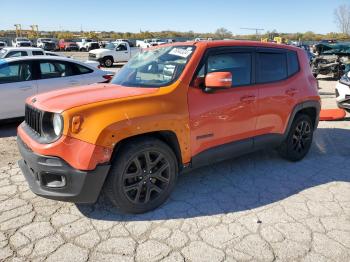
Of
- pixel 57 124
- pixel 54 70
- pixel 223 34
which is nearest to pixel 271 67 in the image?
pixel 57 124

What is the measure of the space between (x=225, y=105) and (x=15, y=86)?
15.8ft

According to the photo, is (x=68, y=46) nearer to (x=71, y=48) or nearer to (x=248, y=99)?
(x=71, y=48)

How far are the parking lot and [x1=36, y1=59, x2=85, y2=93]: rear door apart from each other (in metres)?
2.90

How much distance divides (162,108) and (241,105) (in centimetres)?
116

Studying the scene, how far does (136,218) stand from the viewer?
3426mm

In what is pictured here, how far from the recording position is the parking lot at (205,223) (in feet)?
9.50

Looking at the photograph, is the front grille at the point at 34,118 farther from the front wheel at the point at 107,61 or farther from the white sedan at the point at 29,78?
the front wheel at the point at 107,61

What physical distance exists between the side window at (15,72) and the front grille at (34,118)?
3.61m

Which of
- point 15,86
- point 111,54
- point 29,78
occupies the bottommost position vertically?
point 111,54

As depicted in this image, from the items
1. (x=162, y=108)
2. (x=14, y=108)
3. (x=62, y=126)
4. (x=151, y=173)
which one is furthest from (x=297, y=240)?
(x=14, y=108)

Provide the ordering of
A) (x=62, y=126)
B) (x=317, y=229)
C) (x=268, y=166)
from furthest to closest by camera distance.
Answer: (x=268, y=166) → (x=317, y=229) → (x=62, y=126)

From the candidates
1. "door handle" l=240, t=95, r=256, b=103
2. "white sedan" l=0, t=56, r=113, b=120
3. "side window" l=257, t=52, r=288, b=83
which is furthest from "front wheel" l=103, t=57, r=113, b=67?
"door handle" l=240, t=95, r=256, b=103

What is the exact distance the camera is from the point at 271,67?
4.56m

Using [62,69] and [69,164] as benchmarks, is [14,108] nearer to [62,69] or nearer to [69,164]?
[62,69]
